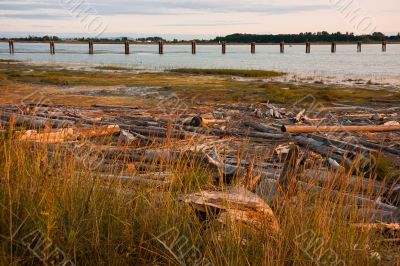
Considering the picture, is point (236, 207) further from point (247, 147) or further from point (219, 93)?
point (219, 93)

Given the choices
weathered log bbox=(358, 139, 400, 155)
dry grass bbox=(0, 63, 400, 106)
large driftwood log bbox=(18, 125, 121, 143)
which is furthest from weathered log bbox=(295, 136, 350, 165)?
dry grass bbox=(0, 63, 400, 106)

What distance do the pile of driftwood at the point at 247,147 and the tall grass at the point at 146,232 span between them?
267 mm

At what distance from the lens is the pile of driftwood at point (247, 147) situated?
5.13m

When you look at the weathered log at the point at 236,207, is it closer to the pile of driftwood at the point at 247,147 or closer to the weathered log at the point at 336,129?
the pile of driftwood at the point at 247,147

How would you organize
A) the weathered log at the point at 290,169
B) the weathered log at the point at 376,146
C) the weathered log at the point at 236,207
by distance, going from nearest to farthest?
the weathered log at the point at 236,207
the weathered log at the point at 290,169
the weathered log at the point at 376,146

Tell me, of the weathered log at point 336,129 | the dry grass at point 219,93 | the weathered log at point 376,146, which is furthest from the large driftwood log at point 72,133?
the dry grass at point 219,93

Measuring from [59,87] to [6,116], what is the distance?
1303cm

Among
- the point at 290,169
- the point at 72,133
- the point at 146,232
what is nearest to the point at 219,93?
the point at 72,133

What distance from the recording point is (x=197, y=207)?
184 inches

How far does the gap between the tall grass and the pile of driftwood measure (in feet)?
0.88

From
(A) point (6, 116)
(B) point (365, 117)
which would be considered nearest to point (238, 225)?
(A) point (6, 116)

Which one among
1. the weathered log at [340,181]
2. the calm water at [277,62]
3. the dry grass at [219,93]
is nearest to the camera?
the weathered log at [340,181]

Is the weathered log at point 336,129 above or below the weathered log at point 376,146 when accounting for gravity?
above

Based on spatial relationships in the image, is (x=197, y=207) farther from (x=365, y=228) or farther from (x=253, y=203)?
(x=365, y=228)
